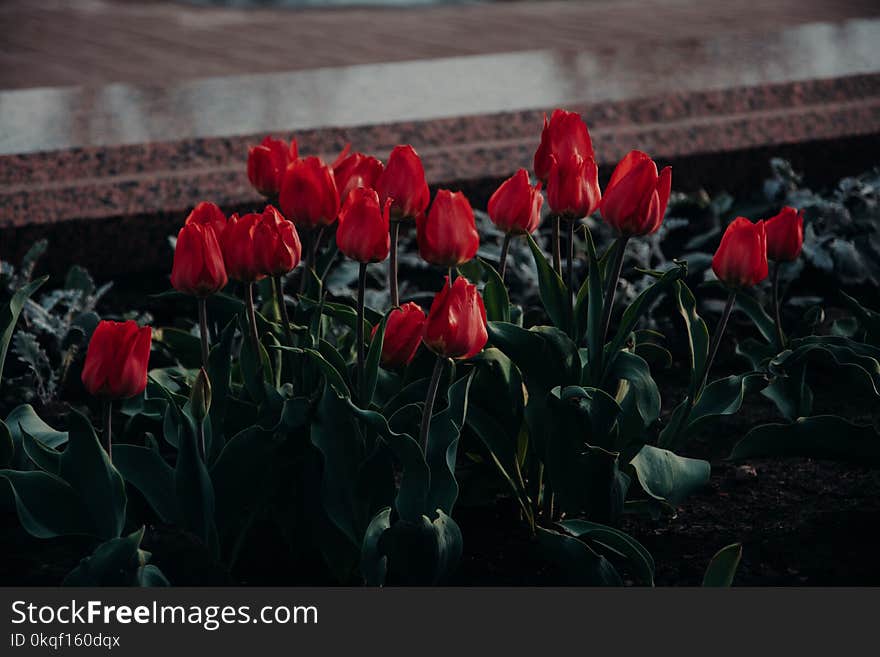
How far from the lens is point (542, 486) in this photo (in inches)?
89.2

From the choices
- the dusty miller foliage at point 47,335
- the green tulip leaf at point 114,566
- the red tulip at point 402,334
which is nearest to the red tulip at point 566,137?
the red tulip at point 402,334

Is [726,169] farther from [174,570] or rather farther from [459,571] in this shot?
[174,570]

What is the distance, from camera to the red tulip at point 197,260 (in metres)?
1.79

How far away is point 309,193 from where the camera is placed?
6.45 feet

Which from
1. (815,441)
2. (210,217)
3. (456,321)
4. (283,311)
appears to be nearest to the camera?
(456,321)

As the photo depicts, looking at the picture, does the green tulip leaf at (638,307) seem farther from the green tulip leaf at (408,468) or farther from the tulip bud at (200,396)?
the tulip bud at (200,396)

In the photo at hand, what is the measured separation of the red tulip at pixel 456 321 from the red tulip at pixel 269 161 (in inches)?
23.9

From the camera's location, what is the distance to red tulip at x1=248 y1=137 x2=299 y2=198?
2.16 m

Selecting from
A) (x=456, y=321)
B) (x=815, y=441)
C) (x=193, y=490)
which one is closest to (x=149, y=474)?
(x=193, y=490)

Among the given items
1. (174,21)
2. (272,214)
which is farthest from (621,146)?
(174,21)

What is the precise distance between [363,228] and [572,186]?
0.37m

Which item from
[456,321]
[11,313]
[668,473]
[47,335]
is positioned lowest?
[47,335]

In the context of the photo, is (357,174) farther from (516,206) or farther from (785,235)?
(785,235)

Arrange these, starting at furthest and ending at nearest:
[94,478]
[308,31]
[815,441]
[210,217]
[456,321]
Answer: [308,31], [815,441], [210,217], [94,478], [456,321]
